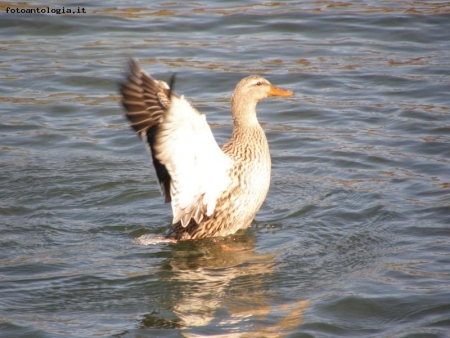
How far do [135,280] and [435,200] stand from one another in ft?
9.96

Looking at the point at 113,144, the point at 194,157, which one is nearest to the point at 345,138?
the point at 113,144

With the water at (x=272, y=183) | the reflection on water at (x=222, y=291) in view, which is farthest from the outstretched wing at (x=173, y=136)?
the water at (x=272, y=183)

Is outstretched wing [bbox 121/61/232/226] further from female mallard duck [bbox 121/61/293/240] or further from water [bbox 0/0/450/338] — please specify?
water [bbox 0/0/450/338]

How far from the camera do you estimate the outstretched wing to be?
251 inches

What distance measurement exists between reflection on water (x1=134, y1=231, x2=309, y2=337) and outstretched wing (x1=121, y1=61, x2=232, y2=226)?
1.51 feet

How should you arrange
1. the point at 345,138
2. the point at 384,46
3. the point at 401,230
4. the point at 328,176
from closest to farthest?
the point at 401,230 → the point at 328,176 → the point at 345,138 → the point at 384,46

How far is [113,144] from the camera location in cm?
978

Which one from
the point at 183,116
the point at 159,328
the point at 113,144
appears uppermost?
the point at 183,116

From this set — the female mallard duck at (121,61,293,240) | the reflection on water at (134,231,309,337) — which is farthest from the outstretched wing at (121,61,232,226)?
the reflection on water at (134,231,309,337)

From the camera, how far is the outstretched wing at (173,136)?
6.39 metres

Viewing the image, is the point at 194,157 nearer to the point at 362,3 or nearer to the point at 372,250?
the point at 372,250

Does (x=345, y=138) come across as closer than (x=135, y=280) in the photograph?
No

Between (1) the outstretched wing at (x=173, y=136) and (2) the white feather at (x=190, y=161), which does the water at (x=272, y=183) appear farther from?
(1) the outstretched wing at (x=173, y=136)

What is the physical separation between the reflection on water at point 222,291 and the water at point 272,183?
2 centimetres
